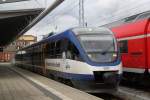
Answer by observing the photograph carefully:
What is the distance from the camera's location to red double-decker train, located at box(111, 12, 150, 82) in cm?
1886

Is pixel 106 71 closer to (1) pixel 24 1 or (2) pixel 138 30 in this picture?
(2) pixel 138 30

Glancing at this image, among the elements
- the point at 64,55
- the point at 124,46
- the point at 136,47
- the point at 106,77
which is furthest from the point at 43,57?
the point at 106,77

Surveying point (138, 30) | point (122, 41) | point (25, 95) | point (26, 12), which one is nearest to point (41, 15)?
point (26, 12)

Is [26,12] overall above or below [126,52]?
above

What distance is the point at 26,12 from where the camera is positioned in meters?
30.1

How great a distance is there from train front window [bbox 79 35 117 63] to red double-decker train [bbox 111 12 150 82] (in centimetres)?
133

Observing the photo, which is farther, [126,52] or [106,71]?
[126,52]

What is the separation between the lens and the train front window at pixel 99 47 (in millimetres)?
18016

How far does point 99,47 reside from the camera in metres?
18.5

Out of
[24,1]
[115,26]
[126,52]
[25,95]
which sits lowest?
[25,95]

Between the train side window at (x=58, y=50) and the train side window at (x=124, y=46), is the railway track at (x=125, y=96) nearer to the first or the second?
the train side window at (x=124, y=46)

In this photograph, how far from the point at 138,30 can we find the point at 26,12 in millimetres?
12313

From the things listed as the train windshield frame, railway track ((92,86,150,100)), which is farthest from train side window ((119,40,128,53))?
railway track ((92,86,150,100))

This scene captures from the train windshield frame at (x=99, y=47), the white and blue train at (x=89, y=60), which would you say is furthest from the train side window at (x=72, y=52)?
the train windshield frame at (x=99, y=47)
